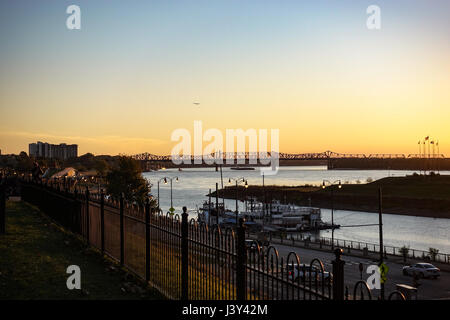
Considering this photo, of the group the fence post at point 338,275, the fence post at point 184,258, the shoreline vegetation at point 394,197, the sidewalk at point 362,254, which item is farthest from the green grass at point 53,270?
the shoreline vegetation at point 394,197

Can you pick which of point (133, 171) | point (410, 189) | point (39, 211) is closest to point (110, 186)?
point (133, 171)

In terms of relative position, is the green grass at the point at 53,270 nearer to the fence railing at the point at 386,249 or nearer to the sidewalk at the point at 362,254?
the sidewalk at the point at 362,254

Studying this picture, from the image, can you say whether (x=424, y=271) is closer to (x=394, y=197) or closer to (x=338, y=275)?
(x=338, y=275)

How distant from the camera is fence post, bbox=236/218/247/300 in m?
6.63

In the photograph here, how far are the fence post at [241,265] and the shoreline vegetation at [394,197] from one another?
8548 centimetres

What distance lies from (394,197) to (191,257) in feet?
374

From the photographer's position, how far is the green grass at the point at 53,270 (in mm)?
9578

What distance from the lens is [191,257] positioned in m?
8.46
